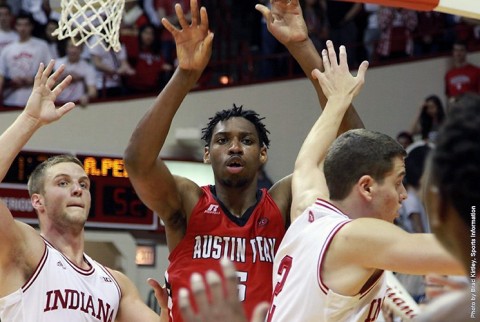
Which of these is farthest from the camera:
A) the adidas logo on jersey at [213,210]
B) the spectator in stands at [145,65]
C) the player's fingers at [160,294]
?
the spectator in stands at [145,65]

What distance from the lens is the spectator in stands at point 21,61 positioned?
1133 cm

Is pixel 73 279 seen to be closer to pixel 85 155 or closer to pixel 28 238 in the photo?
pixel 28 238

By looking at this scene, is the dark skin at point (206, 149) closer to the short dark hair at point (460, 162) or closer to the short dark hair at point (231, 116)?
the short dark hair at point (231, 116)

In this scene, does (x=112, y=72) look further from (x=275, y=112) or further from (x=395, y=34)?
(x=395, y=34)

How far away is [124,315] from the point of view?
211 inches

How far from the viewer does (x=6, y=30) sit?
11586mm

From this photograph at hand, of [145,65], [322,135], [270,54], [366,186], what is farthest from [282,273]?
[270,54]

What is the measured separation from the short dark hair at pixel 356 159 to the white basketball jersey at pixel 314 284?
0.09 metres

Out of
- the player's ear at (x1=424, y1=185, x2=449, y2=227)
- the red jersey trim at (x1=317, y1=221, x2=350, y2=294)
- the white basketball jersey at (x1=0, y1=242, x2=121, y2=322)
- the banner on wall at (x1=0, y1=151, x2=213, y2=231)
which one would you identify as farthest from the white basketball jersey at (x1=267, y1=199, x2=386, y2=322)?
the banner on wall at (x1=0, y1=151, x2=213, y2=231)

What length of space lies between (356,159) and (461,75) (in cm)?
910

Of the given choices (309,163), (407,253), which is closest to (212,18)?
(309,163)

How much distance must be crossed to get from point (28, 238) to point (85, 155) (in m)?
5.88

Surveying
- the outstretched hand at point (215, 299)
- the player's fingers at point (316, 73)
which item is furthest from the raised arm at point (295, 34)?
the outstretched hand at point (215, 299)

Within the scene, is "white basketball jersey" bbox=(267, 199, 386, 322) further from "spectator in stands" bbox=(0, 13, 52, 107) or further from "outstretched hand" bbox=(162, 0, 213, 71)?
"spectator in stands" bbox=(0, 13, 52, 107)
